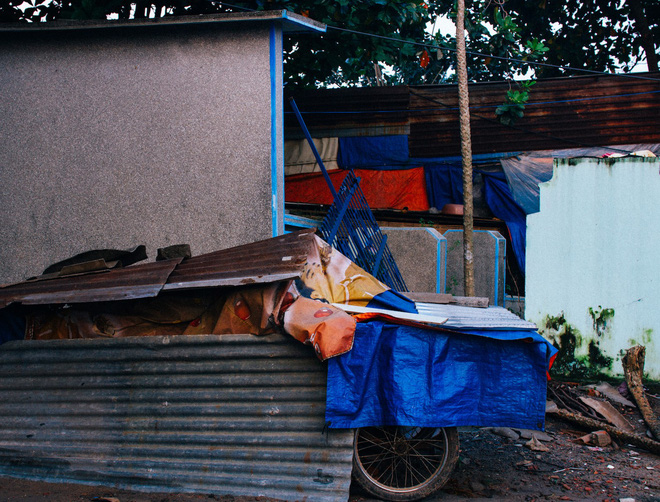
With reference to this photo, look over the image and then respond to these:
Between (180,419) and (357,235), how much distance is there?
3.73 m

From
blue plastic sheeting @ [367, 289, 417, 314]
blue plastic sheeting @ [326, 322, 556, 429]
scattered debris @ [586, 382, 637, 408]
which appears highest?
blue plastic sheeting @ [367, 289, 417, 314]

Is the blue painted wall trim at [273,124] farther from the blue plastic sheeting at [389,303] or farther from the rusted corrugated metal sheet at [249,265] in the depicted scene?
the blue plastic sheeting at [389,303]

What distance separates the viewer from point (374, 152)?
1359 centimetres

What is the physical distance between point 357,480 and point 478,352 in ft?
3.78

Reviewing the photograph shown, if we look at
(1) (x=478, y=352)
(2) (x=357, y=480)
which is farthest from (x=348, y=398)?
(1) (x=478, y=352)

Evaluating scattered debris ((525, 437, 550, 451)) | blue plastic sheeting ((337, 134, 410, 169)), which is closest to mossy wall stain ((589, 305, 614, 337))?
scattered debris ((525, 437, 550, 451))

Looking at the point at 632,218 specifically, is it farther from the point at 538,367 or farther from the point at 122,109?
the point at 122,109

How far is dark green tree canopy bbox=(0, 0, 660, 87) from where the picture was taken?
31.0 ft

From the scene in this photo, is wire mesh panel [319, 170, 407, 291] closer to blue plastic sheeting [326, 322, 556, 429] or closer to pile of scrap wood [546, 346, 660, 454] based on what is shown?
pile of scrap wood [546, 346, 660, 454]

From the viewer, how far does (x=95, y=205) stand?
6676mm

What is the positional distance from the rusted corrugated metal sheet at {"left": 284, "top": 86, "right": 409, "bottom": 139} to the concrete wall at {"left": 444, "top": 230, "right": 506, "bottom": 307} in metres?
4.96

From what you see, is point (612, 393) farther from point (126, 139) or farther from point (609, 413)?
point (126, 139)

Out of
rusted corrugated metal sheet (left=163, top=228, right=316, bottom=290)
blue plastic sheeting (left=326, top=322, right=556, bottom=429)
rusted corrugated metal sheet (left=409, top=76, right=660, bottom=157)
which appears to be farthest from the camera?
rusted corrugated metal sheet (left=409, top=76, right=660, bottom=157)

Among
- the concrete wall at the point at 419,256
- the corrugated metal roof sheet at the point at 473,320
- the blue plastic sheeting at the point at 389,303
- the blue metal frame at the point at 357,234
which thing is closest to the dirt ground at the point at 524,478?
the corrugated metal roof sheet at the point at 473,320
